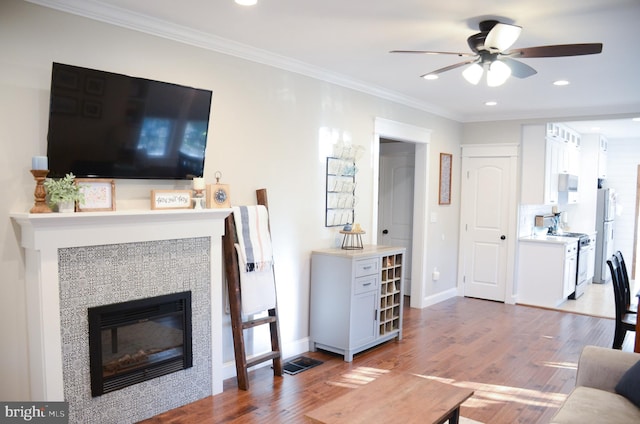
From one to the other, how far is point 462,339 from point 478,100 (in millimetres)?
2870

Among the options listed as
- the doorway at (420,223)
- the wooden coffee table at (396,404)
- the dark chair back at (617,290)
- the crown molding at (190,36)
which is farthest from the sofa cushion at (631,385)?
the doorway at (420,223)

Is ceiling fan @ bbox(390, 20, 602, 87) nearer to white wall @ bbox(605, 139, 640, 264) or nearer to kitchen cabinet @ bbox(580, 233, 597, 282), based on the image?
kitchen cabinet @ bbox(580, 233, 597, 282)

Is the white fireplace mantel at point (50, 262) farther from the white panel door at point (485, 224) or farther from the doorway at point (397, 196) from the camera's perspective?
the white panel door at point (485, 224)

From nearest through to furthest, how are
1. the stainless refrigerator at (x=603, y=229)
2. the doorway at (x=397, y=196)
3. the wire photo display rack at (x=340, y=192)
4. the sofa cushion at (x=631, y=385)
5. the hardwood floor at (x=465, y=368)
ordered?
the sofa cushion at (x=631, y=385) → the hardwood floor at (x=465, y=368) → the wire photo display rack at (x=340, y=192) → the doorway at (x=397, y=196) → the stainless refrigerator at (x=603, y=229)

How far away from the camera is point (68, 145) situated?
2.68 m

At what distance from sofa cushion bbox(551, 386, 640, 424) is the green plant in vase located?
2.80 metres

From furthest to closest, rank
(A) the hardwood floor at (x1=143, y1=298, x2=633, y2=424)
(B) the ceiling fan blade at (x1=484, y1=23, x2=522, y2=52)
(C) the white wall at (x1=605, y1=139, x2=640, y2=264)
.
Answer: (C) the white wall at (x1=605, y1=139, x2=640, y2=264) → (A) the hardwood floor at (x1=143, y1=298, x2=633, y2=424) → (B) the ceiling fan blade at (x1=484, y1=23, x2=522, y2=52)

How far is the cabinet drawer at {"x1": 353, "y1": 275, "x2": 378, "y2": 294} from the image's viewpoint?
4.18 m

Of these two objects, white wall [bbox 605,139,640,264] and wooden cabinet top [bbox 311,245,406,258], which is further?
white wall [bbox 605,139,640,264]

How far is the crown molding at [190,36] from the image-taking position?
2795 mm

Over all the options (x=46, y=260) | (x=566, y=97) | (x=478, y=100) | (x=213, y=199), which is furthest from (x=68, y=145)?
(x=566, y=97)

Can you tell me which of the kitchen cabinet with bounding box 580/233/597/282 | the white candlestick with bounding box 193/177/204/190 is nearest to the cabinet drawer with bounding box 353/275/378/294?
the white candlestick with bounding box 193/177/204/190

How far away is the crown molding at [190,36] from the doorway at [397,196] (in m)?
1.76

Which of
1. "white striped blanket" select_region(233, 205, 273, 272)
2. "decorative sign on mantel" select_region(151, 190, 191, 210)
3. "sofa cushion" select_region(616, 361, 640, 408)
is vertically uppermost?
"decorative sign on mantel" select_region(151, 190, 191, 210)
